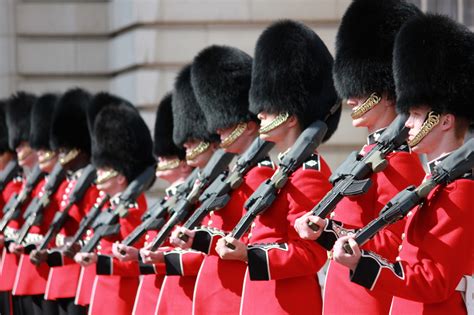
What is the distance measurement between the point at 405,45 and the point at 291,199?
94 cm

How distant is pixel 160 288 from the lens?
7844 millimetres

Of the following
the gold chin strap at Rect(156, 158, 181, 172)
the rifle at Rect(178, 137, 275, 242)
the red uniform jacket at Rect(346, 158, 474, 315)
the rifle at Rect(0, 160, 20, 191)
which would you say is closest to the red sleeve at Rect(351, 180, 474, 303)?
the red uniform jacket at Rect(346, 158, 474, 315)

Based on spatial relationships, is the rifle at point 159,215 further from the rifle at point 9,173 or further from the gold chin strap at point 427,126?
the rifle at point 9,173

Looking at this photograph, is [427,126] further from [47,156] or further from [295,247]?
[47,156]

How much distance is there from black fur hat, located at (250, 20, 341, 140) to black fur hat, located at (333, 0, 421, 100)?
24 centimetres

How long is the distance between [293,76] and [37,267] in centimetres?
368

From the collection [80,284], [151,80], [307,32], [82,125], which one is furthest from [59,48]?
[307,32]

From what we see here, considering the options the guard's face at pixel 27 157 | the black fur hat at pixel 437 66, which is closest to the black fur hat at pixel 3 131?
the guard's face at pixel 27 157

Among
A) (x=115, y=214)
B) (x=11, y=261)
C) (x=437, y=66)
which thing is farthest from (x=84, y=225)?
(x=437, y=66)

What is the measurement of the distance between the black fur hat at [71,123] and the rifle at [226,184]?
3131 mm

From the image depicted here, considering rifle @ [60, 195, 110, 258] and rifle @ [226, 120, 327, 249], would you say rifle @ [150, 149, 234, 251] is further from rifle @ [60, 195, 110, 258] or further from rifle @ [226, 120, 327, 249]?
rifle @ [60, 195, 110, 258]

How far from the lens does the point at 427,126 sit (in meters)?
5.19

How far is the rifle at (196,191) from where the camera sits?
7.17 m

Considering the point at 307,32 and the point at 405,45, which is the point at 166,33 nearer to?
the point at 307,32
